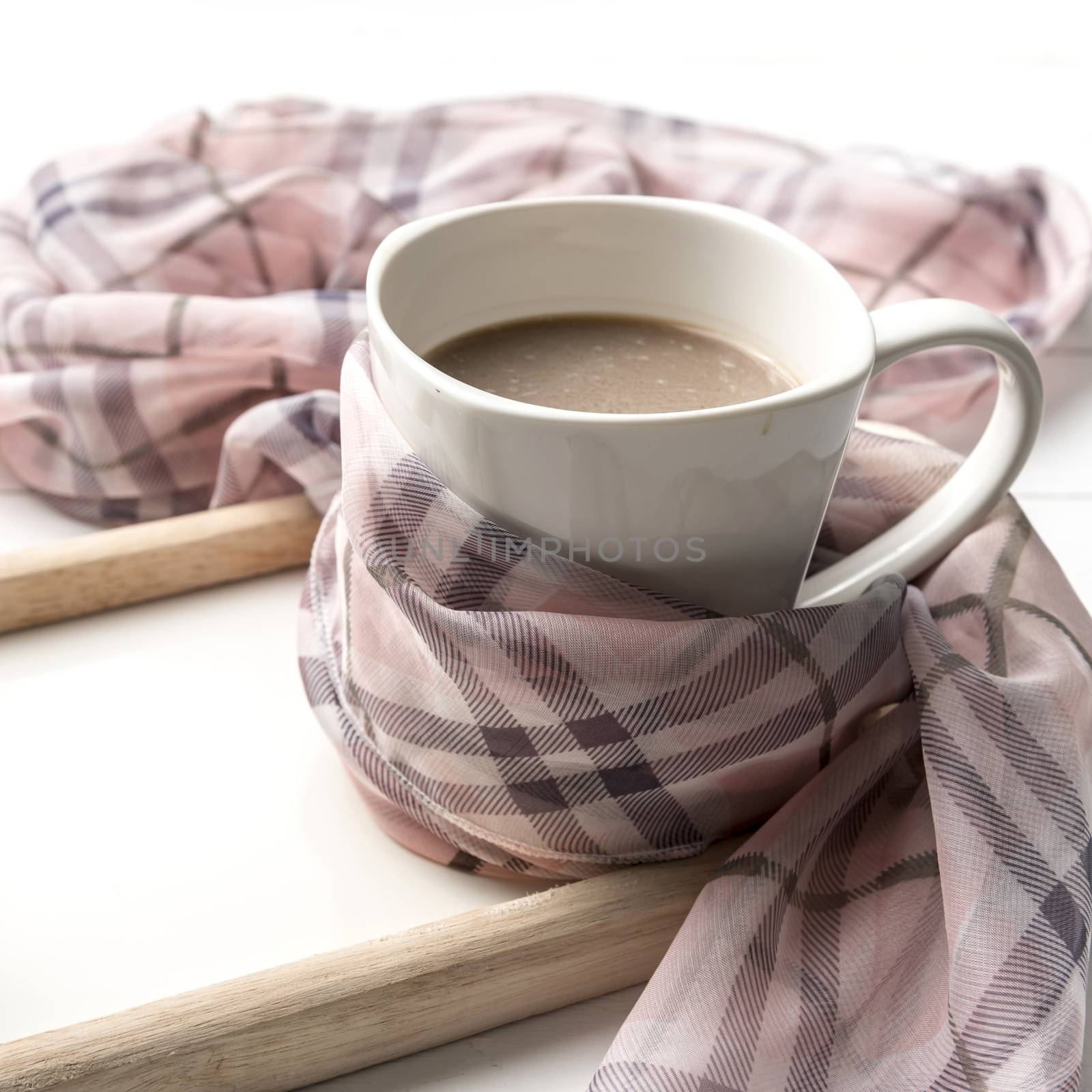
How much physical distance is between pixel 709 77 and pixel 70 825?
107cm

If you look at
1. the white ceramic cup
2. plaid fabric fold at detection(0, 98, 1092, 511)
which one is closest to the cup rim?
the white ceramic cup

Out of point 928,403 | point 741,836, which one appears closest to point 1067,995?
point 741,836

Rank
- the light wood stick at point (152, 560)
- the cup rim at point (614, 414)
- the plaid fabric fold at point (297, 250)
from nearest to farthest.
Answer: the cup rim at point (614, 414) → the light wood stick at point (152, 560) → the plaid fabric fold at point (297, 250)

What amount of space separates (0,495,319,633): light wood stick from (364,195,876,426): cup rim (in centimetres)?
20

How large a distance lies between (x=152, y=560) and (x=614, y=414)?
0.29 meters

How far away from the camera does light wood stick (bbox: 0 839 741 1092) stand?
1.28ft

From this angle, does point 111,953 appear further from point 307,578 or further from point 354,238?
point 354,238

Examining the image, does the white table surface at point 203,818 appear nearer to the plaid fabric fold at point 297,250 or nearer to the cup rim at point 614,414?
the plaid fabric fold at point 297,250

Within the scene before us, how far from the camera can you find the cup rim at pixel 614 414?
14.7 inches

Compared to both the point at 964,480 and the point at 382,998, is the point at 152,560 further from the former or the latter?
the point at 964,480

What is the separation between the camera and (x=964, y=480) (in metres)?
0.50

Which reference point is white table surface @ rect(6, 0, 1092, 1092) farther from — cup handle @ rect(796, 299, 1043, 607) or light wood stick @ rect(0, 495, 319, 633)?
cup handle @ rect(796, 299, 1043, 607)

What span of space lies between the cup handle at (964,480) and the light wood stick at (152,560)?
269 mm

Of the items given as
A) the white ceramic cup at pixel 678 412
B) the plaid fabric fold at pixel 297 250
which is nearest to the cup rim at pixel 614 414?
the white ceramic cup at pixel 678 412
